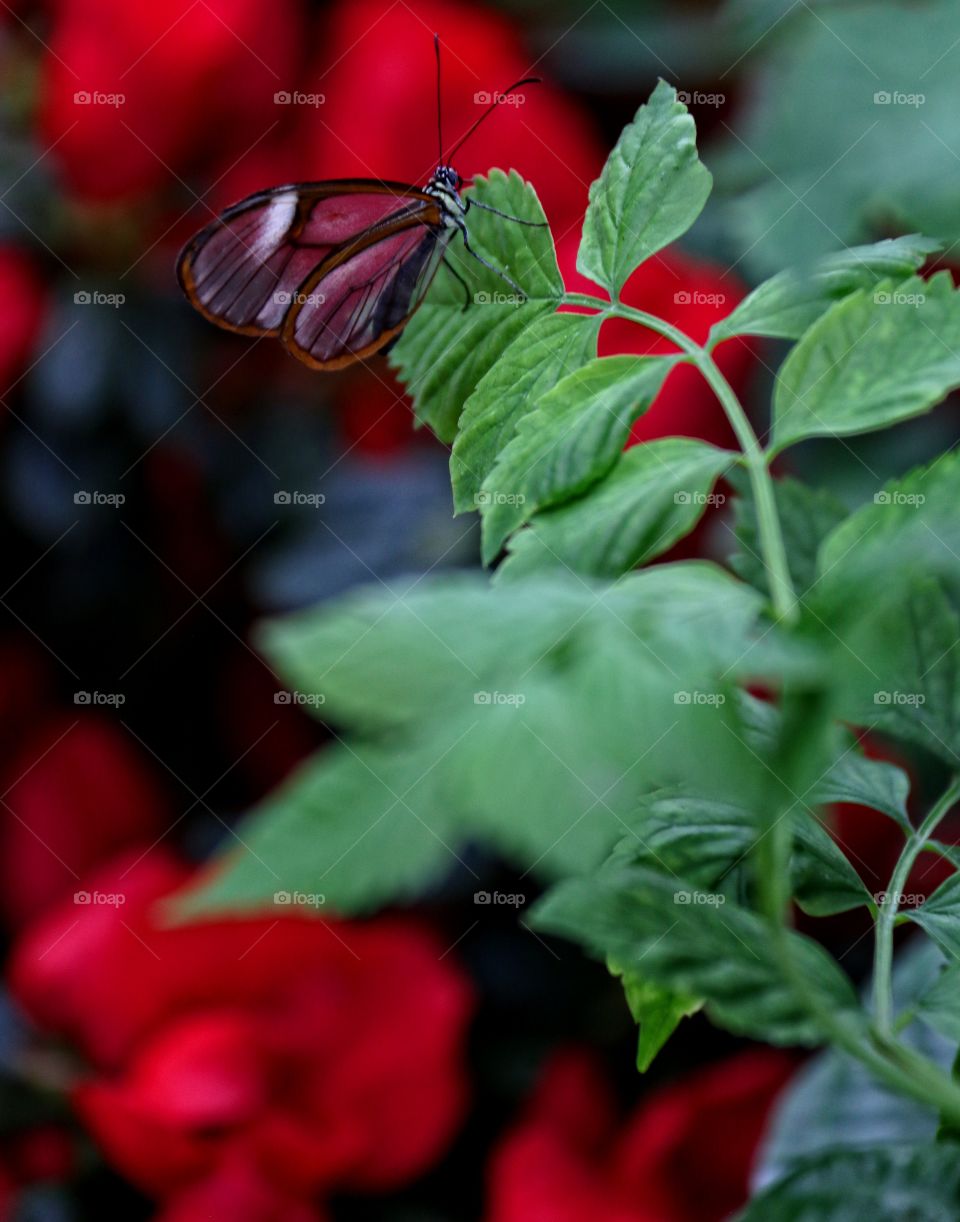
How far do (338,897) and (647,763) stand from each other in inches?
1.6

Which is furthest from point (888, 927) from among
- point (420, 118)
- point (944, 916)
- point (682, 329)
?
point (420, 118)

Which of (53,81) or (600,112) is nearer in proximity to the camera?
(53,81)

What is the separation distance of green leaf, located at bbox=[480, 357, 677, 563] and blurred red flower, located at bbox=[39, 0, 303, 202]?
1.88ft

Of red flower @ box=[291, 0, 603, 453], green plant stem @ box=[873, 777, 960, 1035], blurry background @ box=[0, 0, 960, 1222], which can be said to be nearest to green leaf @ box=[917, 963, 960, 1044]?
green plant stem @ box=[873, 777, 960, 1035]

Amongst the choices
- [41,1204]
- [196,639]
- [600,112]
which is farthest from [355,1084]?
[600,112]

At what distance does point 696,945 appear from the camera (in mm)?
201

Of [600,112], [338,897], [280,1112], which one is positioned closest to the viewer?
[338,897]

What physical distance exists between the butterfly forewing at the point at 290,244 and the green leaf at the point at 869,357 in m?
0.10

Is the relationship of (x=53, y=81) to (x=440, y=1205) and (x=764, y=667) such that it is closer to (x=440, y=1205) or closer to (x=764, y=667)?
(x=440, y=1205)

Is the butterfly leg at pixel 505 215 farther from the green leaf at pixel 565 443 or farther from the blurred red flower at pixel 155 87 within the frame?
the blurred red flower at pixel 155 87

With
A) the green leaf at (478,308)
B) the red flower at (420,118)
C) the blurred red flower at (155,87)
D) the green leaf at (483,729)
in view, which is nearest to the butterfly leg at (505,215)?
the green leaf at (478,308)

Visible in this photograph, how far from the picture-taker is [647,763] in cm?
17

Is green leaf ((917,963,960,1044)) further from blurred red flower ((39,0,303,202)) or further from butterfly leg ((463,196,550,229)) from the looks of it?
blurred red flower ((39,0,303,202))

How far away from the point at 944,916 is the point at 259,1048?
0.37 m
